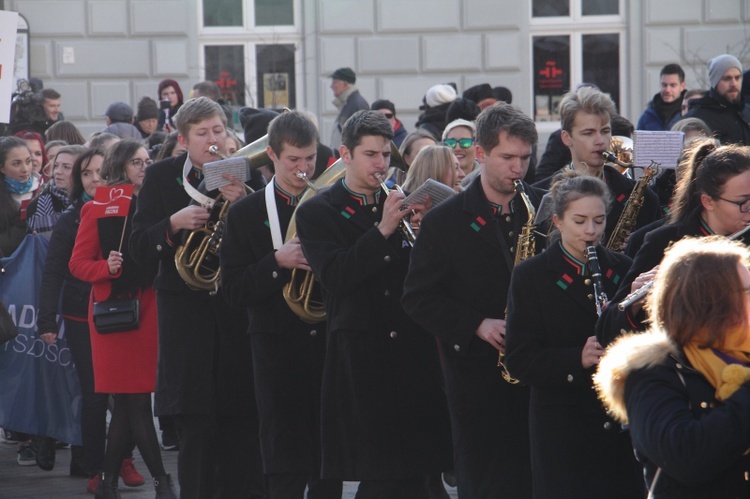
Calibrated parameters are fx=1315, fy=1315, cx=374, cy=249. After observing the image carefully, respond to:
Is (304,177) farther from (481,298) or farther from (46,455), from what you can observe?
(46,455)

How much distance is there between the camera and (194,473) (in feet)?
20.8

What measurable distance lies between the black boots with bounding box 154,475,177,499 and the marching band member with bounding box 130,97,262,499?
0.45 m

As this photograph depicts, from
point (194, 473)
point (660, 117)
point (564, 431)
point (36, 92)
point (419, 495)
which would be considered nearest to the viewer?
point (564, 431)

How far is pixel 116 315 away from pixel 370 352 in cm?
202

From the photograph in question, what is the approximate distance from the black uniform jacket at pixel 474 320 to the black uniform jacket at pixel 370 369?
272mm

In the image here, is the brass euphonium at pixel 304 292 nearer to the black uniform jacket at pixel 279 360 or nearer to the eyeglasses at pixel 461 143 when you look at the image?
the black uniform jacket at pixel 279 360

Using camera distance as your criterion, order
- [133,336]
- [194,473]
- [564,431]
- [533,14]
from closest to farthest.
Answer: [564,431]
[194,473]
[133,336]
[533,14]

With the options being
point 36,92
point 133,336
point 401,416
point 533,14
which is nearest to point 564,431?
point 401,416

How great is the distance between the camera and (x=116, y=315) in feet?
23.0

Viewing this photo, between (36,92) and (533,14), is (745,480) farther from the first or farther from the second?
(533,14)

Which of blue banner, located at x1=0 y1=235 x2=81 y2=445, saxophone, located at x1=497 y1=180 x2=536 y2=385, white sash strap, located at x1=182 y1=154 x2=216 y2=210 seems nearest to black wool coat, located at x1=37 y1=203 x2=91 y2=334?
blue banner, located at x1=0 y1=235 x2=81 y2=445

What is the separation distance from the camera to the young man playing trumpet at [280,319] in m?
5.83

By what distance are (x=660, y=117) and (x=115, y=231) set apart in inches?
217

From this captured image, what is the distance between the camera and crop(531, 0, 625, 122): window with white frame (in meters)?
15.9
